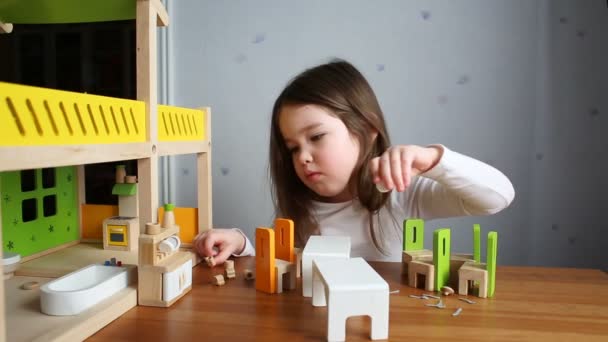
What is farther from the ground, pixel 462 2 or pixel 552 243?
pixel 462 2

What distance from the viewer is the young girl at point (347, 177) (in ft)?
2.70

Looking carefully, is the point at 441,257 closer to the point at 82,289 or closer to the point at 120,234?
the point at 82,289

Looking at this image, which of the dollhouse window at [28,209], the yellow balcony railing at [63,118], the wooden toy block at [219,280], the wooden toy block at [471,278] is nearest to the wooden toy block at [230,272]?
the wooden toy block at [219,280]

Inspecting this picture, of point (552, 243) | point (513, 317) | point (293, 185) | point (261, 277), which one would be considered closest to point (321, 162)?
point (293, 185)

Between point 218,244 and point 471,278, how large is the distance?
18.2 inches

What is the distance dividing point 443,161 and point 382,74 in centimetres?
64

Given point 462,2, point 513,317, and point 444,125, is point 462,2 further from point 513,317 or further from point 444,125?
point 513,317

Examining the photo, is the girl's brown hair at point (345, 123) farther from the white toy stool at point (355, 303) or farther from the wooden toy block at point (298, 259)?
the white toy stool at point (355, 303)

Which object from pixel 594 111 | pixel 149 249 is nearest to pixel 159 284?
pixel 149 249

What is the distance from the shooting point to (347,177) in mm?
981

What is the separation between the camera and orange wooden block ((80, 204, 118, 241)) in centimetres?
102

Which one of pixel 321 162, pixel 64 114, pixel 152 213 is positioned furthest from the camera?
pixel 321 162

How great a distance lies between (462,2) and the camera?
4.18ft

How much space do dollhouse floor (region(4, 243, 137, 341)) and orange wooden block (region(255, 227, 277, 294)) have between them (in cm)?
18
